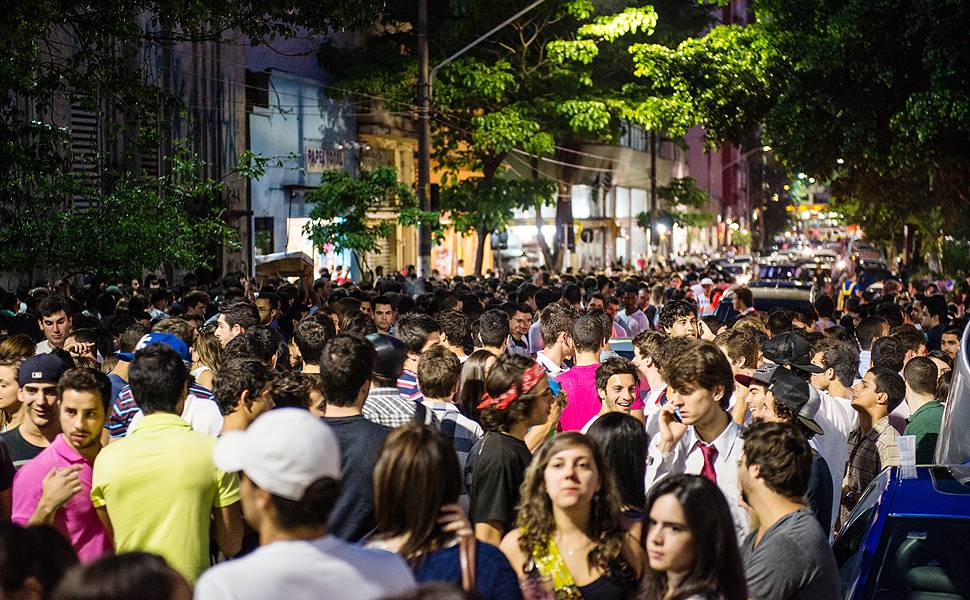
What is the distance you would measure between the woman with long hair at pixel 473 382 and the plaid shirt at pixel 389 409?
52cm

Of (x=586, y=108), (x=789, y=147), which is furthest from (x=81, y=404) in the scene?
(x=586, y=108)

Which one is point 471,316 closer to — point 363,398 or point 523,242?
point 363,398

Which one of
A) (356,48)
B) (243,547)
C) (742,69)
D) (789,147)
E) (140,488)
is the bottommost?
(243,547)

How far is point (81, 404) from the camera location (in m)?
6.07

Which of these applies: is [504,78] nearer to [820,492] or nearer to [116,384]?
[116,384]

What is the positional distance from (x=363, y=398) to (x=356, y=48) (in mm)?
31343

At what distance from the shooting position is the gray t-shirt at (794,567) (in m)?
4.82

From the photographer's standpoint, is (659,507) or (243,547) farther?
(243,547)

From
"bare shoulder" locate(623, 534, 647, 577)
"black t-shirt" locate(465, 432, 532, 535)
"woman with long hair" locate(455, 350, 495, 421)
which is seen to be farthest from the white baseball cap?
"woman with long hair" locate(455, 350, 495, 421)

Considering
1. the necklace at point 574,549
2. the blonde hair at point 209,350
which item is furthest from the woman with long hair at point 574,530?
the blonde hair at point 209,350

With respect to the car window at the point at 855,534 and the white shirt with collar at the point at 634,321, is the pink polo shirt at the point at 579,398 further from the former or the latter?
the white shirt with collar at the point at 634,321

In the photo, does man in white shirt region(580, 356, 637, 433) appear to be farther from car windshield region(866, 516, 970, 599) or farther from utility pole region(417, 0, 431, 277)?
utility pole region(417, 0, 431, 277)

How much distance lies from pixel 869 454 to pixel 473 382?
2.94 m

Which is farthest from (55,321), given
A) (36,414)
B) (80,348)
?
(36,414)
